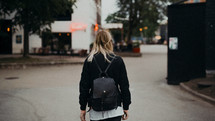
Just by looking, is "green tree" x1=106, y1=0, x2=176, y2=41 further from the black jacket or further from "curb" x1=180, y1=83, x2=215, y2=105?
the black jacket

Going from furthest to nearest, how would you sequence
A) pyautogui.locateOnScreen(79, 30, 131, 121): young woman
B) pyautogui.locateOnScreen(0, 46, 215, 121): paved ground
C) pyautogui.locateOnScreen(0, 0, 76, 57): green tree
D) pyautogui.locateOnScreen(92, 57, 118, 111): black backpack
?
pyautogui.locateOnScreen(0, 0, 76, 57): green tree, pyautogui.locateOnScreen(0, 46, 215, 121): paved ground, pyautogui.locateOnScreen(79, 30, 131, 121): young woman, pyautogui.locateOnScreen(92, 57, 118, 111): black backpack

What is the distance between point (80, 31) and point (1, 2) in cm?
1323

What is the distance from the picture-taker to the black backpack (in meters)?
3.01

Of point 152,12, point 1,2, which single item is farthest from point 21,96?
point 152,12

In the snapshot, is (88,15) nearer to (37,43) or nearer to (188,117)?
(37,43)

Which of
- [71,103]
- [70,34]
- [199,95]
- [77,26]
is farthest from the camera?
[70,34]

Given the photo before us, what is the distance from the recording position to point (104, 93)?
9.86ft

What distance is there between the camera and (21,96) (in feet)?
28.1

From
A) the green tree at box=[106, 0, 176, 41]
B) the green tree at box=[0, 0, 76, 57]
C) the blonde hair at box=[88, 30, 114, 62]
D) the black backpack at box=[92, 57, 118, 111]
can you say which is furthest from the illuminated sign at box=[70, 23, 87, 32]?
the black backpack at box=[92, 57, 118, 111]

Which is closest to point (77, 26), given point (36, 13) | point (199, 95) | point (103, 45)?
point (36, 13)

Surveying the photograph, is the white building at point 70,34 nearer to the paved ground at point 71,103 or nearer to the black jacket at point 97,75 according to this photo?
the paved ground at point 71,103

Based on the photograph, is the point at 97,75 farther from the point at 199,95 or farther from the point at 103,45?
the point at 199,95

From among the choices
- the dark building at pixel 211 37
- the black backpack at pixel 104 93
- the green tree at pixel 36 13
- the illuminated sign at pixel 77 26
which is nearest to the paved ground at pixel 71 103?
the black backpack at pixel 104 93

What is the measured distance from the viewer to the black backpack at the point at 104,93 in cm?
301
